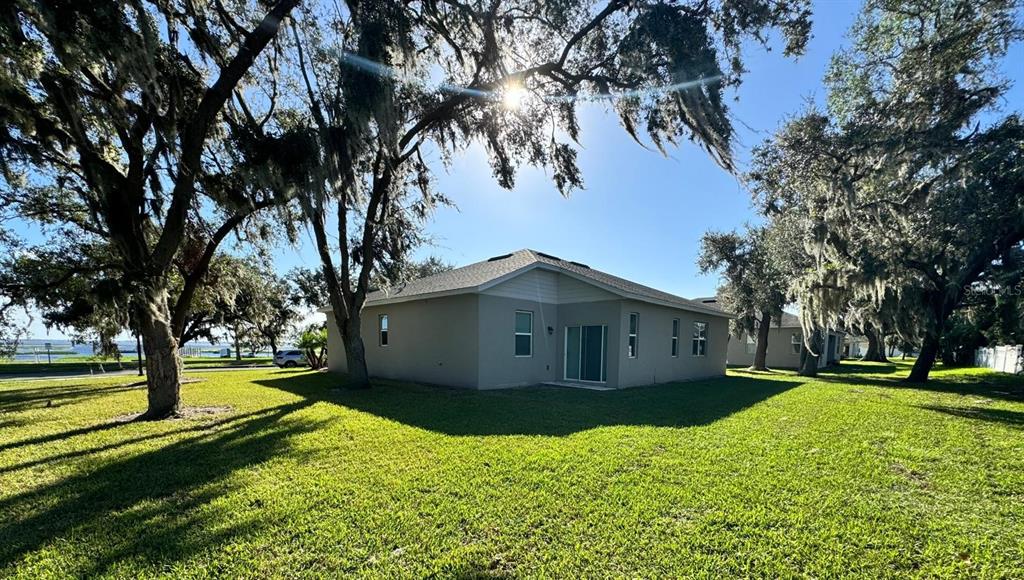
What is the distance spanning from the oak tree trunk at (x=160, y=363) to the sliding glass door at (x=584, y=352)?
9.09 metres

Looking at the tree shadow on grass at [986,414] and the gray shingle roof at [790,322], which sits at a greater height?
the gray shingle roof at [790,322]

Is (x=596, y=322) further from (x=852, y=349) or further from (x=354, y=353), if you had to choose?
(x=852, y=349)

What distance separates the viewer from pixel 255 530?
3.14 metres

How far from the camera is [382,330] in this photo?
14.1 m

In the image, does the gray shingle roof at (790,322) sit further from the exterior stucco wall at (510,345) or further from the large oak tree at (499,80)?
the large oak tree at (499,80)

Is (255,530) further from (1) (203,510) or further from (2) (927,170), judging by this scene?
(2) (927,170)

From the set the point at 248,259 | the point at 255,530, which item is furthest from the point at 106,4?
the point at 248,259

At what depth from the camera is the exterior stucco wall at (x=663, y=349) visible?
1138 centimetres

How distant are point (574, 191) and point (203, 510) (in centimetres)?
920

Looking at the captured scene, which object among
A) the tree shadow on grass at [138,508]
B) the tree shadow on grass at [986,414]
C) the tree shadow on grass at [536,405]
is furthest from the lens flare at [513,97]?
the tree shadow on grass at [986,414]

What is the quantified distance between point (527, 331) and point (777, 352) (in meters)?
20.6

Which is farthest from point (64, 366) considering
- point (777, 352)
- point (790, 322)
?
point (790, 322)

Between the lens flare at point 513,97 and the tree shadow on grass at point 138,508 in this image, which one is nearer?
the tree shadow on grass at point 138,508

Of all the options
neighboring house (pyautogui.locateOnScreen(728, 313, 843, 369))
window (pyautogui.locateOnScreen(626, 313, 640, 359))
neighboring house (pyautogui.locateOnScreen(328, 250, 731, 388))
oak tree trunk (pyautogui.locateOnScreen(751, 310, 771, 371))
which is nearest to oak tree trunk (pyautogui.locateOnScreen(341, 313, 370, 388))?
neighboring house (pyautogui.locateOnScreen(328, 250, 731, 388))
